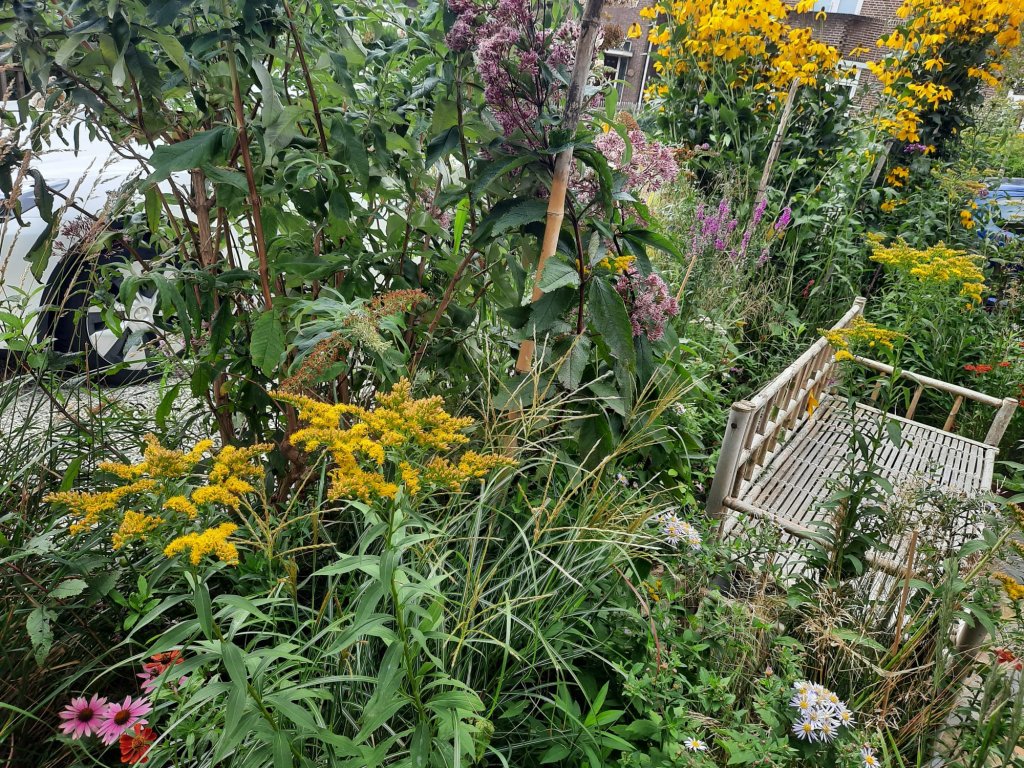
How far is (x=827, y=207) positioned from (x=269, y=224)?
3.94m

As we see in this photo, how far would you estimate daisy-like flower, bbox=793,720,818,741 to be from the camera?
1325 millimetres

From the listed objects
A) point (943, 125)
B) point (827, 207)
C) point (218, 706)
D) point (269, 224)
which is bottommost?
point (218, 706)

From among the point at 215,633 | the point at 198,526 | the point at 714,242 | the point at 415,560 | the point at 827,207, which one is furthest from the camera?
the point at 827,207

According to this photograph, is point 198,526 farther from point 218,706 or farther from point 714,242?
point 714,242

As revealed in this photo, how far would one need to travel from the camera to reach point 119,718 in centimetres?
115

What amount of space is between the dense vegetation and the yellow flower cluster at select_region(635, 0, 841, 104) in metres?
3.41

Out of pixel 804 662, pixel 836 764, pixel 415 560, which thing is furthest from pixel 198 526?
pixel 804 662

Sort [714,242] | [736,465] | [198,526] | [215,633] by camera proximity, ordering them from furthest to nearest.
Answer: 1. [714,242]
2. [736,465]
3. [198,526]
4. [215,633]

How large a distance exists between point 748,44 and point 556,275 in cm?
429

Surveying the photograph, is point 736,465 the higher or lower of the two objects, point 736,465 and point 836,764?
the higher

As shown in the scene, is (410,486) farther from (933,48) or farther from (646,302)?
(933,48)

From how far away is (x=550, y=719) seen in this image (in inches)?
51.4

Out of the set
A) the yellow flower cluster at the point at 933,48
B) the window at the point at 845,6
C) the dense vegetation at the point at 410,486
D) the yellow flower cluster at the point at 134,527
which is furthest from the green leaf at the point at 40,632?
the window at the point at 845,6

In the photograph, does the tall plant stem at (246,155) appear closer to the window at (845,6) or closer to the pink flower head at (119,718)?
the pink flower head at (119,718)
